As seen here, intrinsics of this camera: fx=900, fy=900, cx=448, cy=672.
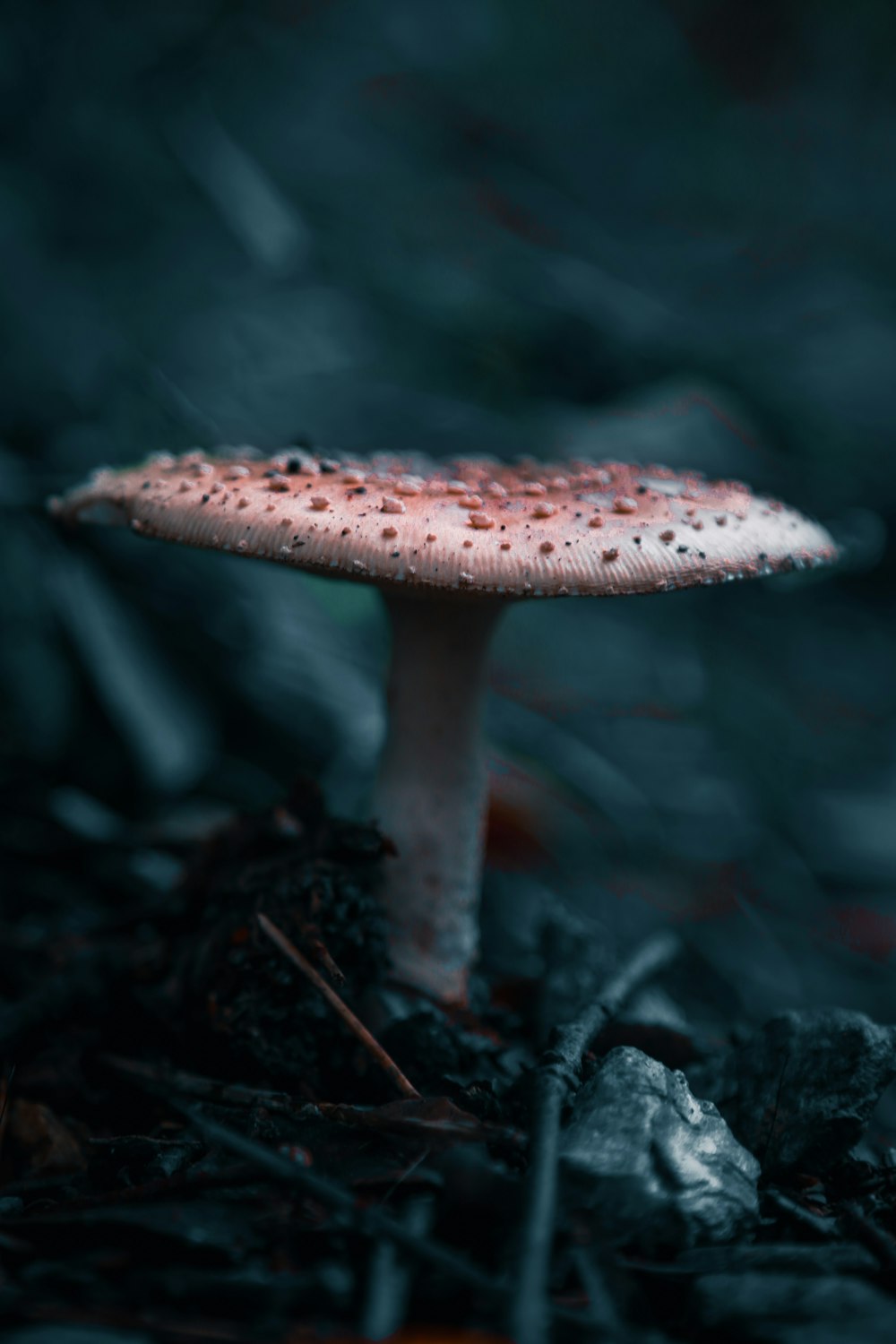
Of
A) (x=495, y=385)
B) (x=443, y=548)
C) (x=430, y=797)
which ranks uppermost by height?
(x=495, y=385)

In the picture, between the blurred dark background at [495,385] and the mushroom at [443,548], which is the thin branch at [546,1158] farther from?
the blurred dark background at [495,385]

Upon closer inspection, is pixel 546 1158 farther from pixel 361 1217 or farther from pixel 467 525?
pixel 467 525

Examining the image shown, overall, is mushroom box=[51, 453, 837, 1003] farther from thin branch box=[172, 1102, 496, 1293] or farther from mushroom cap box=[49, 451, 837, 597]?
thin branch box=[172, 1102, 496, 1293]

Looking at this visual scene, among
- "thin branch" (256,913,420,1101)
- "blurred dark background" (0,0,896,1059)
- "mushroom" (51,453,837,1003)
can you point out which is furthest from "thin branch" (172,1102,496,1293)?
"blurred dark background" (0,0,896,1059)

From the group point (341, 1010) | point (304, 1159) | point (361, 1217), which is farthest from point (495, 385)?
point (361, 1217)

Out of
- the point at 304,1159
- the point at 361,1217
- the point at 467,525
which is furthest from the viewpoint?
the point at 467,525

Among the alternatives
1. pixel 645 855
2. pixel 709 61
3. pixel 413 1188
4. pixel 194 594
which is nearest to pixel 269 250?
pixel 194 594

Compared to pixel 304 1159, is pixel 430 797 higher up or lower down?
higher up

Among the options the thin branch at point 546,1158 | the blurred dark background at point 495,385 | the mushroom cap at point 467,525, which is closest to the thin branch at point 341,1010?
the thin branch at point 546,1158
